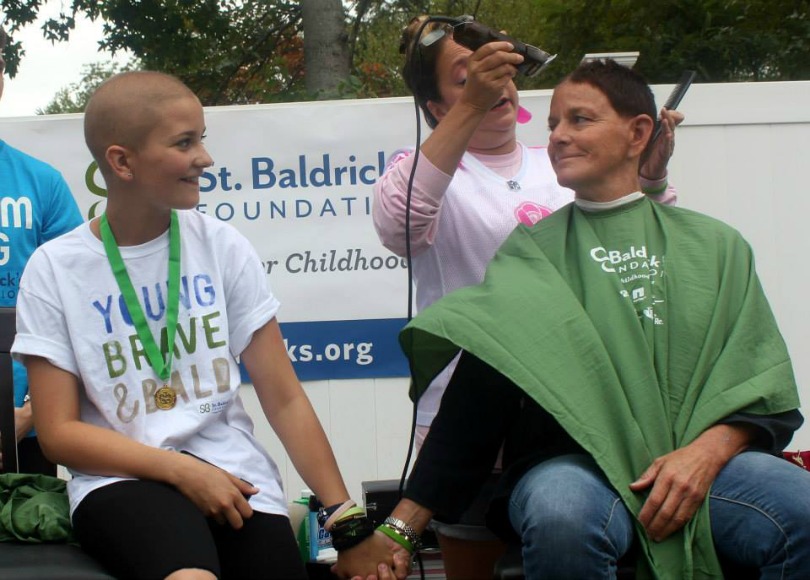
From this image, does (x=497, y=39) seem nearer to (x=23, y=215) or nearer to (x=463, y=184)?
(x=463, y=184)

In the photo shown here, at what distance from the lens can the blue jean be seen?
2.02 meters

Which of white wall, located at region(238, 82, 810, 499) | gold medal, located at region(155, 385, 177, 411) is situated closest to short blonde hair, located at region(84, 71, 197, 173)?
gold medal, located at region(155, 385, 177, 411)

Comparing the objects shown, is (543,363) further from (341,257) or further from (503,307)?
(341,257)

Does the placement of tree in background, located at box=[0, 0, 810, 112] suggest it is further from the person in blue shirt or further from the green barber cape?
the green barber cape

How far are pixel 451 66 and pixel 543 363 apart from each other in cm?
88

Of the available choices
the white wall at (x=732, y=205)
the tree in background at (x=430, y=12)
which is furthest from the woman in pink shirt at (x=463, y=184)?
the tree in background at (x=430, y=12)

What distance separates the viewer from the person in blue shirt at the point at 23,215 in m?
3.03

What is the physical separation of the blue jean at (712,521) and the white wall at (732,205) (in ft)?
8.06

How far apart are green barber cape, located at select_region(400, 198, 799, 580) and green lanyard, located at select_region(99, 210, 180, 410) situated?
47 cm

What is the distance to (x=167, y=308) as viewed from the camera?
2.28 metres

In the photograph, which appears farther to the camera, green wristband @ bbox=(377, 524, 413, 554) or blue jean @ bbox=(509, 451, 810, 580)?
green wristband @ bbox=(377, 524, 413, 554)

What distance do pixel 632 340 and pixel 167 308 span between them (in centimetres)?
94

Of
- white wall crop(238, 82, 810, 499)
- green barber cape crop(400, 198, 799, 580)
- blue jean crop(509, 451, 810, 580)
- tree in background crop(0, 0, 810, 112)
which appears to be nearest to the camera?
blue jean crop(509, 451, 810, 580)

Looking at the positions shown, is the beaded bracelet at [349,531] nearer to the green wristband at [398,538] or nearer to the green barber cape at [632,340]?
the green wristband at [398,538]
